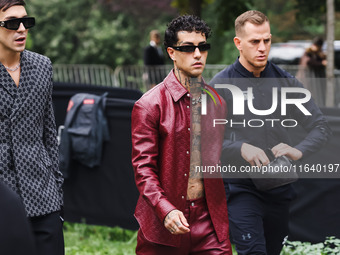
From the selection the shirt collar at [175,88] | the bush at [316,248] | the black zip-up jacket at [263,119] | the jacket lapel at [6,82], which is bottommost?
the bush at [316,248]

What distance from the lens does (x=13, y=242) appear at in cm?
245

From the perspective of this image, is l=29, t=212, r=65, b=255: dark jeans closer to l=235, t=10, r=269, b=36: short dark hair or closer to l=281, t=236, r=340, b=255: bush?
l=235, t=10, r=269, b=36: short dark hair

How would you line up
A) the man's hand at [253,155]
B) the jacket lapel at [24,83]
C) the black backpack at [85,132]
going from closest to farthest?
the jacket lapel at [24,83], the man's hand at [253,155], the black backpack at [85,132]

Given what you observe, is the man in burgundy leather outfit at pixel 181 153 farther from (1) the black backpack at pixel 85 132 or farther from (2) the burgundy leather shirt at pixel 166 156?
(1) the black backpack at pixel 85 132

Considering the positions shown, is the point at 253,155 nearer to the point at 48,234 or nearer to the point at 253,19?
the point at 253,19

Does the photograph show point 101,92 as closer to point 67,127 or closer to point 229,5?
point 67,127

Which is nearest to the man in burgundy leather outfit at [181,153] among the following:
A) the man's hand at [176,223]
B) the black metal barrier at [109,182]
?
the man's hand at [176,223]

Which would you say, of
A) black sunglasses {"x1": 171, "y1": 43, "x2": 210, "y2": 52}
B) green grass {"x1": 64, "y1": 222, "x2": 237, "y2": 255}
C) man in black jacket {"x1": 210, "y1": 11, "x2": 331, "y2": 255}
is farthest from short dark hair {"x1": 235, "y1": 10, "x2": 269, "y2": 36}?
green grass {"x1": 64, "y1": 222, "x2": 237, "y2": 255}

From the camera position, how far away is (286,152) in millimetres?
5090

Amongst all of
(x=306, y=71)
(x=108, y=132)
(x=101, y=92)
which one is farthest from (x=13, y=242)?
(x=306, y=71)

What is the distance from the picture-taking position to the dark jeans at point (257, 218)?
5074 millimetres

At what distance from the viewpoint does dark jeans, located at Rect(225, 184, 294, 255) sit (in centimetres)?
507

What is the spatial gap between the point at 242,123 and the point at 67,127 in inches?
145

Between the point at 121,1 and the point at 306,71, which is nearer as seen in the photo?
the point at 306,71
